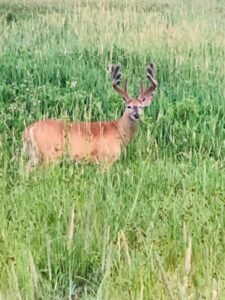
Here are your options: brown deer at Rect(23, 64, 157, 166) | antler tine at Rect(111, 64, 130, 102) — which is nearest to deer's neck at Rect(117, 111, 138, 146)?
brown deer at Rect(23, 64, 157, 166)

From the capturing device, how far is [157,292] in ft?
10.2

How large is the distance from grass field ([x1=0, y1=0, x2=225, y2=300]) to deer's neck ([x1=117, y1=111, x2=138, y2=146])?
9cm

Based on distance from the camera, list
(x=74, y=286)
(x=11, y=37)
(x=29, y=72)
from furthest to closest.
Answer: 1. (x=11, y=37)
2. (x=29, y=72)
3. (x=74, y=286)

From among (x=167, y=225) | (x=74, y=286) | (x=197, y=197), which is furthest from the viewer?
(x=197, y=197)

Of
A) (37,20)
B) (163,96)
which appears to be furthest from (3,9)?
(163,96)

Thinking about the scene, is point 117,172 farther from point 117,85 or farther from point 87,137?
point 117,85

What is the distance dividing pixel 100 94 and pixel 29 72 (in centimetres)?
91

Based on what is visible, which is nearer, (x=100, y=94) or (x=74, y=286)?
(x=74, y=286)

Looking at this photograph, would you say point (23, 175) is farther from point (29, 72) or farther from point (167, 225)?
point (29, 72)

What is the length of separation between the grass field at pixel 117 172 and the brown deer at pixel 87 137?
114 mm

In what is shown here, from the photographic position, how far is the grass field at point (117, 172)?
326cm

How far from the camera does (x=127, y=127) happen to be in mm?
6957

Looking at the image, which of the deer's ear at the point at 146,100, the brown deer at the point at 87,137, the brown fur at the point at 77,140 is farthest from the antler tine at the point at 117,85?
A: the brown fur at the point at 77,140

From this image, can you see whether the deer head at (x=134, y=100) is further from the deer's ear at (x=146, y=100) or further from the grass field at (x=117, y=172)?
the grass field at (x=117, y=172)
